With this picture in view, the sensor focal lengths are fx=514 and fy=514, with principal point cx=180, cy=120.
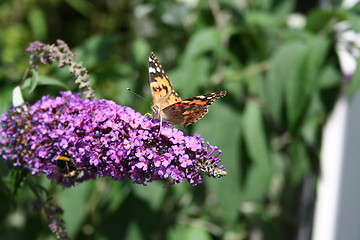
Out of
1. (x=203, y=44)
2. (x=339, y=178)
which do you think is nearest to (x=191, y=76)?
(x=203, y=44)

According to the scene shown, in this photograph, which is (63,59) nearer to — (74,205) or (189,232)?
(74,205)

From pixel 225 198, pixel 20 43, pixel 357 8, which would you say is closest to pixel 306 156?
pixel 225 198

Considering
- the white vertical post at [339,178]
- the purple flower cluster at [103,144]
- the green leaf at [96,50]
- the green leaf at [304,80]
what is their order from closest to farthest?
the purple flower cluster at [103,144], the green leaf at [304,80], the green leaf at [96,50], the white vertical post at [339,178]

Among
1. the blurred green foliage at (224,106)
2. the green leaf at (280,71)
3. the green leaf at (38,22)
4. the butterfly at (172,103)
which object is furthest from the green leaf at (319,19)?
the green leaf at (38,22)

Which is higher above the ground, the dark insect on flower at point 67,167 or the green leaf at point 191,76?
the green leaf at point 191,76

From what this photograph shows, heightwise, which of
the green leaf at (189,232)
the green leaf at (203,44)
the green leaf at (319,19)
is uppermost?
the green leaf at (319,19)

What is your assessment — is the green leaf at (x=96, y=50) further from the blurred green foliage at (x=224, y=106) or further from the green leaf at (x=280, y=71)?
the green leaf at (x=280, y=71)

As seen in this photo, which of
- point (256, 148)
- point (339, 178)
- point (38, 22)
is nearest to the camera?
point (256, 148)
